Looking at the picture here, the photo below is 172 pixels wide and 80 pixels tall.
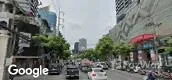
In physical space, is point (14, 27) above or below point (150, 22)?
below

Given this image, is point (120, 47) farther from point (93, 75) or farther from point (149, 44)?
point (93, 75)

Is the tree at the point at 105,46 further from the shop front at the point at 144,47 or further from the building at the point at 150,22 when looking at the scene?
the shop front at the point at 144,47

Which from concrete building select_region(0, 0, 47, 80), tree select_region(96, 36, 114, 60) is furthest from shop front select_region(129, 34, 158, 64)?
concrete building select_region(0, 0, 47, 80)

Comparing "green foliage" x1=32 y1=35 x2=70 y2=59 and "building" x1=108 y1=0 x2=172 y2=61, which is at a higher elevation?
"building" x1=108 y1=0 x2=172 y2=61

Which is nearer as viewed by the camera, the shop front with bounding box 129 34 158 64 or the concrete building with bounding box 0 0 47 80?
the concrete building with bounding box 0 0 47 80

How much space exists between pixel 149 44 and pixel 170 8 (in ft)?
30.8

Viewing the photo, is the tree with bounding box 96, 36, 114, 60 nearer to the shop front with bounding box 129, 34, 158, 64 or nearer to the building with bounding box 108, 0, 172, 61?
the building with bounding box 108, 0, 172, 61

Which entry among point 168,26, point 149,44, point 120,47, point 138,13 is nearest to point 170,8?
point 168,26

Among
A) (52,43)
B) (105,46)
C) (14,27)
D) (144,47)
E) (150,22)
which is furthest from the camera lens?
(105,46)

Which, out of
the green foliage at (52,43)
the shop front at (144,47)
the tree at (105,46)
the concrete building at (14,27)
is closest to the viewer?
the concrete building at (14,27)

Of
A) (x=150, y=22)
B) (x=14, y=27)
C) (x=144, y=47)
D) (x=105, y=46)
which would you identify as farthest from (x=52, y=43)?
(x=105, y=46)

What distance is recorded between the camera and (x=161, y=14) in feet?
226

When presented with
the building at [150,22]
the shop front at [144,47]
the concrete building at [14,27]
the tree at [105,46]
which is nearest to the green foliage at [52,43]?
the concrete building at [14,27]

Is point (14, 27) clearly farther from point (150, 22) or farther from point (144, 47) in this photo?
point (150, 22)
